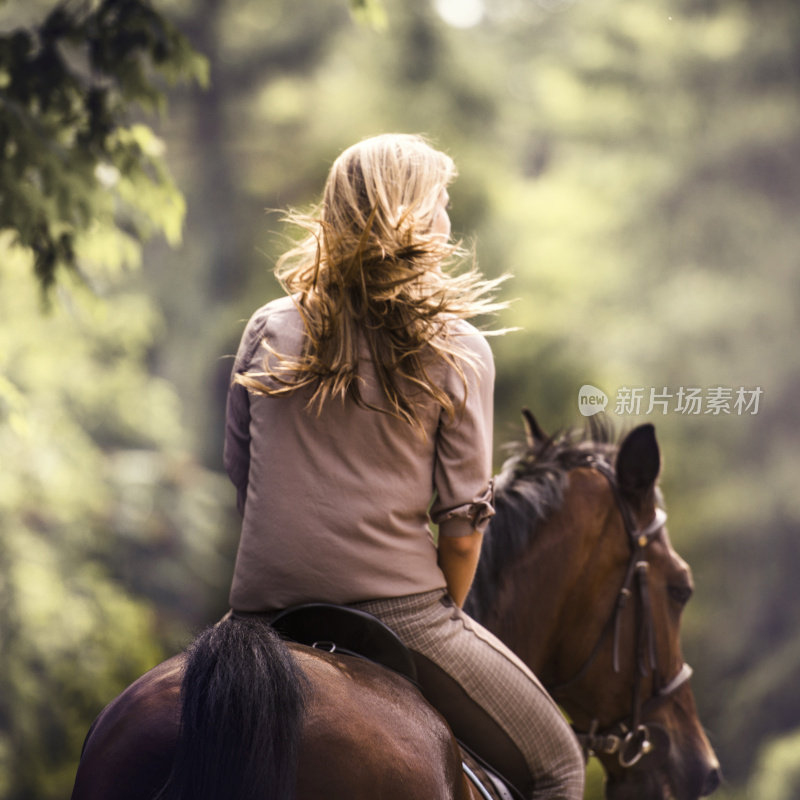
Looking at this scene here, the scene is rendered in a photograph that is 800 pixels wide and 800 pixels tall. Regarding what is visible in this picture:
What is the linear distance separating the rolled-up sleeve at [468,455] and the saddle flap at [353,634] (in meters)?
0.23

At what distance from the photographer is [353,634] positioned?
3.85 feet

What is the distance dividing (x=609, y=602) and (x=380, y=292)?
102cm

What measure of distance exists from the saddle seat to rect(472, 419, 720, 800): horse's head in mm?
667

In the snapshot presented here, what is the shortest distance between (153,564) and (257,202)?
1586mm

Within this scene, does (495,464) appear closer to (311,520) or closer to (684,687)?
(684,687)

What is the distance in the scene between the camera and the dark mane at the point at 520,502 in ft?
5.90

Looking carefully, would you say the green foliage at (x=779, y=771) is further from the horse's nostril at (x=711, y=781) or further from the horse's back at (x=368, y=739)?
the horse's back at (x=368, y=739)

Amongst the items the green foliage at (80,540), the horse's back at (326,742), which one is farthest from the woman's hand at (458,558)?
the green foliage at (80,540)

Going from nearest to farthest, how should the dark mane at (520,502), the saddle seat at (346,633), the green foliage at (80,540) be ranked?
the saddle seat at (346,633) → the dark mane at (520,502) → the green foliage at (80,540)

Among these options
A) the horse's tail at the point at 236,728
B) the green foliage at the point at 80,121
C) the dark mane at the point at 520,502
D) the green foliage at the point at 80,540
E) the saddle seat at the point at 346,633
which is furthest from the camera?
the green foliage at the point at 80,540

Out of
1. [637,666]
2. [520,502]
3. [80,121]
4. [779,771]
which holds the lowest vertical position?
[779,771]

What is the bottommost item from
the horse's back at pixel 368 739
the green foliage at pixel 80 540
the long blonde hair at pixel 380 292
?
the green foliage at pixel 80 540

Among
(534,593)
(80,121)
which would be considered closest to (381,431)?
(534,593)

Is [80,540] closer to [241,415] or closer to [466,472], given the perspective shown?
[241,415]
